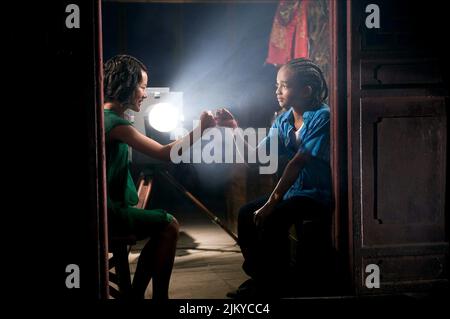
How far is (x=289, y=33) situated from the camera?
6.86 meters

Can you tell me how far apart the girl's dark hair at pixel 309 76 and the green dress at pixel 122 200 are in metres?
1.84

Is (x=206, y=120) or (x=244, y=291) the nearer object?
(x=206, y=120)

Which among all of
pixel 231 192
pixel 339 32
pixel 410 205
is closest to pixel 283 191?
pixel 410 205

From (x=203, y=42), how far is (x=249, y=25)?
3.82ft

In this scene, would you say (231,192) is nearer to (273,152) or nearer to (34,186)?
(273,152)

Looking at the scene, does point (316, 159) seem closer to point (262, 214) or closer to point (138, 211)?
point (262, 214)

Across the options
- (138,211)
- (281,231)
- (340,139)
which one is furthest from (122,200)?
(340,139)

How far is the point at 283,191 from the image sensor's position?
4.99m

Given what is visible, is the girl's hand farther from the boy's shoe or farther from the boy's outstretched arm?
the boy's shoe

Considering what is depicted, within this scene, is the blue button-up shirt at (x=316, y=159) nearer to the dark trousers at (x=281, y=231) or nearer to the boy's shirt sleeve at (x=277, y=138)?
the dark trousers at (x=281, y=231)

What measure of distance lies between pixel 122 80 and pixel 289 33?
9.91ft

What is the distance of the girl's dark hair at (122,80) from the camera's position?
4645 millimetres

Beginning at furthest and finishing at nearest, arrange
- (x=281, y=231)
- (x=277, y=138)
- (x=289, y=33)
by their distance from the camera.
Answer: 1. (x=289, y=33)
2. (x=277, y=138)
3. (x=281, y=231)

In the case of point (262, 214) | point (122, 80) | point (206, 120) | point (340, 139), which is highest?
point (122, 80)
